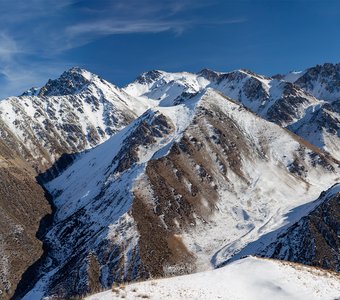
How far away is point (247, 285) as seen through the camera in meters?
30.4

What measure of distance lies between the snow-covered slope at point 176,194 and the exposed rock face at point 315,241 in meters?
13.3

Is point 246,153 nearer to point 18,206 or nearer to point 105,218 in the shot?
point 105,218

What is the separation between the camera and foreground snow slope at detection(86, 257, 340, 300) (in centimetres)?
2723

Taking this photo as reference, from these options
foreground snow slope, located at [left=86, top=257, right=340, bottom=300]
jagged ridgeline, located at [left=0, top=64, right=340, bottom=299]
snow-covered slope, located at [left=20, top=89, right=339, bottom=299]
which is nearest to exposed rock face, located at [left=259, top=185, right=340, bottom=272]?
jagged ridgeline, located at [left=0, top=64, right=340, bottom=299]

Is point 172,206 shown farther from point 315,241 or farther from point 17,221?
point 17,221

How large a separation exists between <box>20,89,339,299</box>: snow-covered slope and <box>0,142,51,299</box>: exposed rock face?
14.1ft

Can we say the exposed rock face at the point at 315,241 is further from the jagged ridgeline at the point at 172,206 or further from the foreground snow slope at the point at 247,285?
the foreground snow slope at the point at 247,285

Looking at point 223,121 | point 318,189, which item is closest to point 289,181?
point 318,189

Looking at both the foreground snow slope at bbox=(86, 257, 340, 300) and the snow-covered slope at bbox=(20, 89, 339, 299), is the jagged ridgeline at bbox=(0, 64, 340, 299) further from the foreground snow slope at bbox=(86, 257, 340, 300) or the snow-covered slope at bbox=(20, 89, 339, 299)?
the foreground snow slope at bbox=(86, 257, 340, 300)

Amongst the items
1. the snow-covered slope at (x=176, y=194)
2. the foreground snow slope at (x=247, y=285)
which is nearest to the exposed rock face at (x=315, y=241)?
the snow-covered slope at (x=176, y=194)

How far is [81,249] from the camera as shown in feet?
334

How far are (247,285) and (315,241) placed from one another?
5838cm

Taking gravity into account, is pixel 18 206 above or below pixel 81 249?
above

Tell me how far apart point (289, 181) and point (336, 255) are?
57.2 metres
